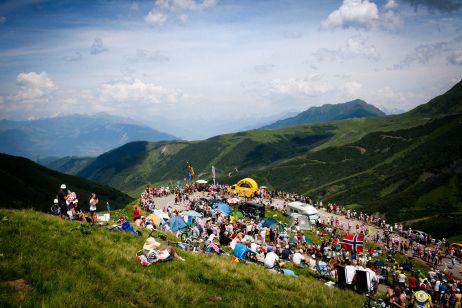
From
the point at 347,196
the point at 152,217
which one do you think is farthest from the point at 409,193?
the point at 152,217

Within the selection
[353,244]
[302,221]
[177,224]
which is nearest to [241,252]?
[177,224]

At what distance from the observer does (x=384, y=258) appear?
40500 mm

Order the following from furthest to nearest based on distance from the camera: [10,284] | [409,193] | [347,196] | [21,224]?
[347,196], [409,193], [21,224], [10,284]

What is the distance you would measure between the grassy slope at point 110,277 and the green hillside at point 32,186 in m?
89.5

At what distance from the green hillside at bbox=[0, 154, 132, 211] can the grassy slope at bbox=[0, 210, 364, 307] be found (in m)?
89.5

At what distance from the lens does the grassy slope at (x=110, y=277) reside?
30.3ft

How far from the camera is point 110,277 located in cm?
1074

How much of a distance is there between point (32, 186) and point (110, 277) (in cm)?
14483

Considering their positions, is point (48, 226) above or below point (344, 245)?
above

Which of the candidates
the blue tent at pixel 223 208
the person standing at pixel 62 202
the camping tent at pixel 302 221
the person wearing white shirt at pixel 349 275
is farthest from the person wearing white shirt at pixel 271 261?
the camping tent at pixel 302 221

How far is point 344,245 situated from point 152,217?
19.8m

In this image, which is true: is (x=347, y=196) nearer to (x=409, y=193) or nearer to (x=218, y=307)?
(x=409, y=193)

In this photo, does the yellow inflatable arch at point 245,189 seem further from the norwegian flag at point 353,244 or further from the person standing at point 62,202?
the person standing at point 62,202

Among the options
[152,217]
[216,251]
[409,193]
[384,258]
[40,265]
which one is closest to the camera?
[40,265]
